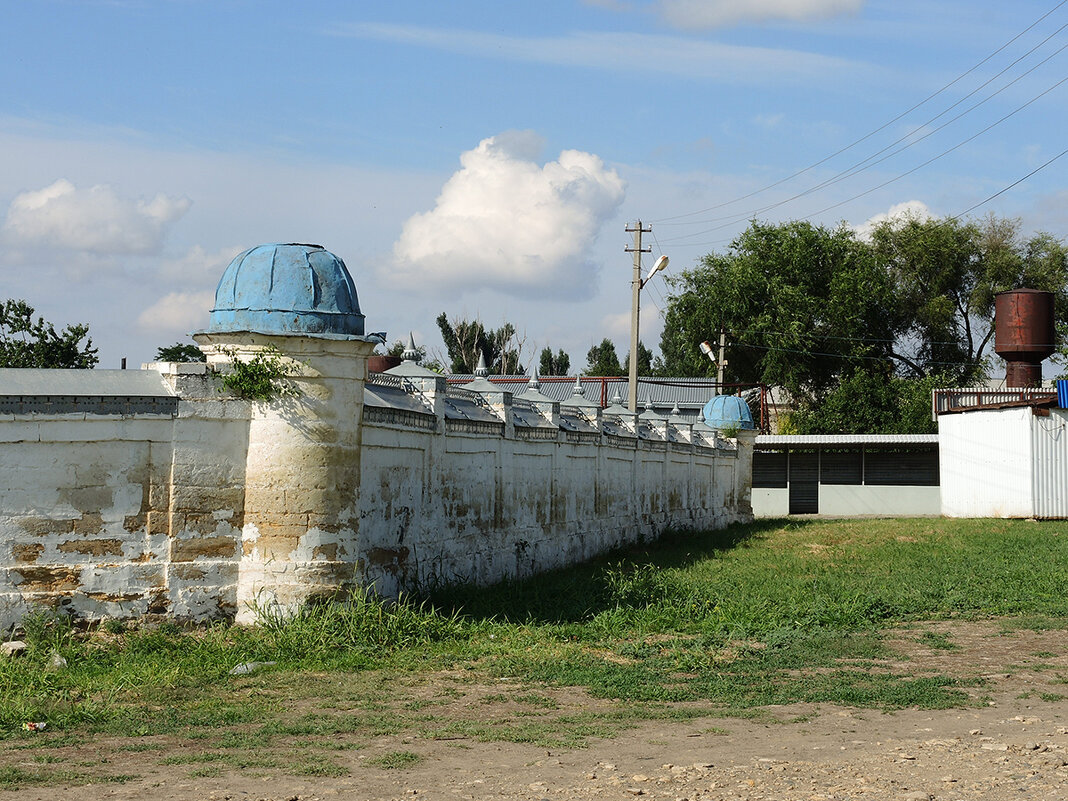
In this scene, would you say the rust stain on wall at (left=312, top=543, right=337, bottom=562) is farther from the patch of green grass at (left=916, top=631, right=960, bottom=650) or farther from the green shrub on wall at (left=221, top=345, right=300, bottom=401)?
the patch of green grass at (left=916, top=631, right=960, bottom=650)

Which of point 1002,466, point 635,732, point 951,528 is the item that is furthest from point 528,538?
point 1002,466

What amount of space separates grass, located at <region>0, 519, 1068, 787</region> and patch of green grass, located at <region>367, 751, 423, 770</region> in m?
0.27

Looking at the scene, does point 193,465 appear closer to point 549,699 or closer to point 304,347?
point 304,347

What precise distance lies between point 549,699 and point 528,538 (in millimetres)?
7974

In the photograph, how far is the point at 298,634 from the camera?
31.7 ft

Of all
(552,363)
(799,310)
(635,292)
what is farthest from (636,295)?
(552,363)

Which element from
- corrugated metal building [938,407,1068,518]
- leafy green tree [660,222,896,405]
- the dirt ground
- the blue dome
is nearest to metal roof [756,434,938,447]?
corrugated metal building [938,407,1068,518]

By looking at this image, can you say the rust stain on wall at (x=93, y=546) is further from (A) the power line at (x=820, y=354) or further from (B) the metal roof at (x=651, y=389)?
(A) the power line at (x=820, y=354)

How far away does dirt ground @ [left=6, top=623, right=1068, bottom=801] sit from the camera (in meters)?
5.82

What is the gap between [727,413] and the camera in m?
31.0

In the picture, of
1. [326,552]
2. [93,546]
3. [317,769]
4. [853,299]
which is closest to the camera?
[317,769]

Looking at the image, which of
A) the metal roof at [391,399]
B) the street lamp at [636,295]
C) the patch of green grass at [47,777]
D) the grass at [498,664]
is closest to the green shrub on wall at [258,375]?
the metal roof at [391,399]

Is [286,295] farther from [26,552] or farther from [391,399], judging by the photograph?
[26,552]

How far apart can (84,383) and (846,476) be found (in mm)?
30764
